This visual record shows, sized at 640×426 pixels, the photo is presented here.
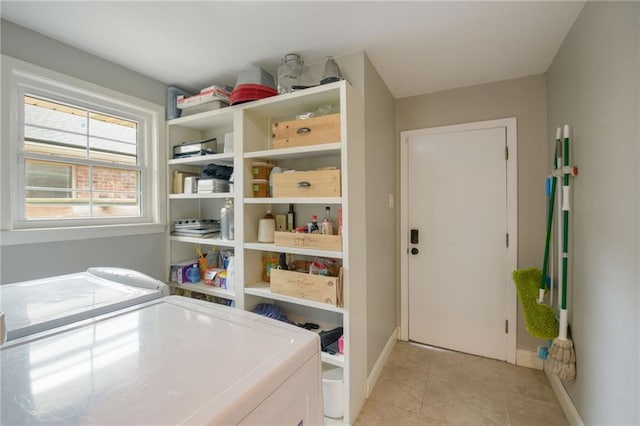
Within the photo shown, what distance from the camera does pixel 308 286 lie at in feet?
5.57

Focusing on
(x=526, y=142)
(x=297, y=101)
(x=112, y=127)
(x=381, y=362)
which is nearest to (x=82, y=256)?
(x=112, y=127)

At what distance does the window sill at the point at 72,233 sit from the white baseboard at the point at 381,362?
2052 millimetres

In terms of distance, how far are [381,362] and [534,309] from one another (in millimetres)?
1157

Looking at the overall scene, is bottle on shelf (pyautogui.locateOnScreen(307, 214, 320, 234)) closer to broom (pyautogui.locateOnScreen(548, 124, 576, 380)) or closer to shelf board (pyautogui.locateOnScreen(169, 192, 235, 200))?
shelf board (pyautogui.locateOnScreen(169, 192, 235, 200))

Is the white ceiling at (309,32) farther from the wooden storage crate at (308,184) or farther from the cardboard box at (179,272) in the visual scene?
the cardboard box at (179,272)

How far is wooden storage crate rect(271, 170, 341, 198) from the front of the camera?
1.64m

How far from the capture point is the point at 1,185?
60.2 inches

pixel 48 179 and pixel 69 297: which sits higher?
pixel 48 179

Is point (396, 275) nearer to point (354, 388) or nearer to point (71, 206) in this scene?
point (354, 388)

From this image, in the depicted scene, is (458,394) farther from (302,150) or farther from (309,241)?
(302,150)

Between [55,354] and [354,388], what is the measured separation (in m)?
1.52

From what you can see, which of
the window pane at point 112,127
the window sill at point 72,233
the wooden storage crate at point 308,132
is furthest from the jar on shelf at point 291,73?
the window sill at point 72,233

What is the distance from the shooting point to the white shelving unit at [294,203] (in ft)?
5.34

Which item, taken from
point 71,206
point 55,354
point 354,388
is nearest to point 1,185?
point 71,206
